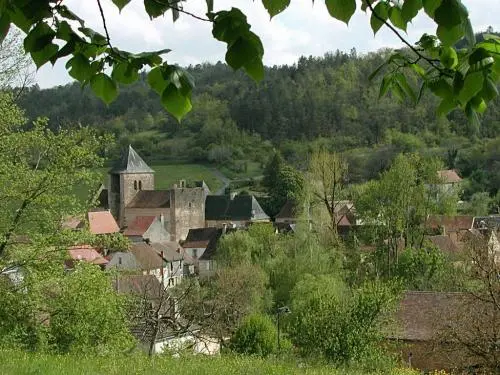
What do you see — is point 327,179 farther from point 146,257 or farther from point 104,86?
point 104,86

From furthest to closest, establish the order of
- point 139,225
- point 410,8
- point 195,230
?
point 195,230, point 139,225, point 410,8

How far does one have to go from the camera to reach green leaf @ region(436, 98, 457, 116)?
94.7 inches

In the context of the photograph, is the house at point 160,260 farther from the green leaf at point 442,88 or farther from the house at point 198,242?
the green leaf at point 442,88

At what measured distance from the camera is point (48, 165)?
1560 cm

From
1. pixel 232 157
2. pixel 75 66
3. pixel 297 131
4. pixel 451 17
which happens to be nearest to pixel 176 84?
pixel 75 66

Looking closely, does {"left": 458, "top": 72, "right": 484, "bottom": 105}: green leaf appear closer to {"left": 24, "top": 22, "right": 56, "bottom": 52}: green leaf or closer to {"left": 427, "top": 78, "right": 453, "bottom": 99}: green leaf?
{"left": 427, "top": 78, "right": 453, "bottom": 99}: green leaf

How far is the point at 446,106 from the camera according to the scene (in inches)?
95.9

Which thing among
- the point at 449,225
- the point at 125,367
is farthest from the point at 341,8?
the point at 449,225

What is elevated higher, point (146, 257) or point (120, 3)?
point (120, 3)

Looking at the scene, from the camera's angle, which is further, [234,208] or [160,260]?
[234,208]

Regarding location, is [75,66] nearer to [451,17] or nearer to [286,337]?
[451,17]

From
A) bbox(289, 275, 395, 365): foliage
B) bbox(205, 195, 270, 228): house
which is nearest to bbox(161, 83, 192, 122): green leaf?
bbox(289, 275, 395, 365): foliage

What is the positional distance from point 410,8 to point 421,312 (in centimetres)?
2150

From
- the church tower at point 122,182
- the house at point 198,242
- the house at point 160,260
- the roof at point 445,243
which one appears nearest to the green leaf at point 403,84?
the roof at point 445,243
